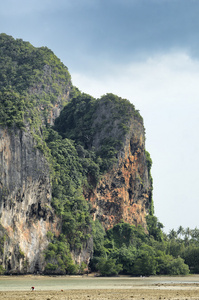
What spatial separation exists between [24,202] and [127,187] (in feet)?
119

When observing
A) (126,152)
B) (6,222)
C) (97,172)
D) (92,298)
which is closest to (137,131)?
(126,152)

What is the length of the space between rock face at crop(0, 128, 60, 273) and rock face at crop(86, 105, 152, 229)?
1897 cm

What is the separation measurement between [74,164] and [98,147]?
13.8 meters

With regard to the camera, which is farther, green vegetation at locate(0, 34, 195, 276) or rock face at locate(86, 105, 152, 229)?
rock face at locate(86, 105, 152, 229)

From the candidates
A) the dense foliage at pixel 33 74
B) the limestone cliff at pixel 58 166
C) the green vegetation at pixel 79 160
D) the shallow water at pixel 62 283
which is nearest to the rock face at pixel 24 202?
the limestone cliff at pixel 58 166

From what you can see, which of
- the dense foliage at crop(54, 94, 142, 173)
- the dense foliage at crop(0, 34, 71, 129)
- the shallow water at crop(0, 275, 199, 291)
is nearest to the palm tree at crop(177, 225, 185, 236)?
the dense foliage at crop(54, 94, 142, 173)

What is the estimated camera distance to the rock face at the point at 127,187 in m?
88.7

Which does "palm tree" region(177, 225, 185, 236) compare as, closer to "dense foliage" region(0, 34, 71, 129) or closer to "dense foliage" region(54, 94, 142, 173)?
"dense foliage" region(54, 94, 142, 173)

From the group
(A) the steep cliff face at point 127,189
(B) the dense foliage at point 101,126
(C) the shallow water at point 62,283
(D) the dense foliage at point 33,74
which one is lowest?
(C) the shallow water at point 62,283

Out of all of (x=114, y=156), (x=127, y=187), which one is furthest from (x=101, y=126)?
(x=127, y=187)

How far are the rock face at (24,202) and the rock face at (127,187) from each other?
1897cm

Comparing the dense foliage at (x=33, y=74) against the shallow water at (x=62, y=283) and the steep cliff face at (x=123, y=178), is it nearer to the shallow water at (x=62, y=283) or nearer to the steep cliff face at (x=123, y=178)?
the steep cliff face at (x=123, y=178)

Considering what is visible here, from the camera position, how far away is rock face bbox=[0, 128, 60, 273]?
194 ft

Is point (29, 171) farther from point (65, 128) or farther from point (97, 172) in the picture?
point (65, 128)
